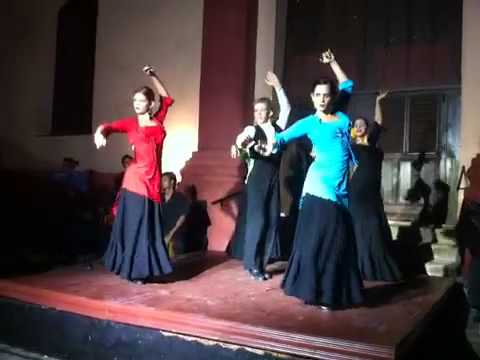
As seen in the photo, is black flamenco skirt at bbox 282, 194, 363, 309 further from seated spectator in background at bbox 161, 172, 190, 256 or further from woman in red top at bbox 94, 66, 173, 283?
seated spectator in background at bbox 161, 172, 190, 256

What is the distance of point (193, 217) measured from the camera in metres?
5.50

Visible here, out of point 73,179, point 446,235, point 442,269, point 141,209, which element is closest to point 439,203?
→ point 446,235

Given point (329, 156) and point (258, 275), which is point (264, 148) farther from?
point (258, 275)

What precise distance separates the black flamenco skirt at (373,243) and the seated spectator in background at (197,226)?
188cm

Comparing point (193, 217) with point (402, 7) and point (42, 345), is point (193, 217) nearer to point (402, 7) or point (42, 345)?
point (42, 345)

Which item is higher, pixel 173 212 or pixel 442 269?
pixel 173 212

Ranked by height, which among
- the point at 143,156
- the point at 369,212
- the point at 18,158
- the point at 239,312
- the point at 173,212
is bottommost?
the point at 239,312

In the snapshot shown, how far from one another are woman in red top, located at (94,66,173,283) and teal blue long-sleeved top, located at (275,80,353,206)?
3.34ft

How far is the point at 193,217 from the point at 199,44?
2951 mm

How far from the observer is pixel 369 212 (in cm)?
415

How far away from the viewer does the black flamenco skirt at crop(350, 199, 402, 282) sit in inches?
158

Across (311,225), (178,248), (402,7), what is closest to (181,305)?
(311,225)

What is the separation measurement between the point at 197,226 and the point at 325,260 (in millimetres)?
2666

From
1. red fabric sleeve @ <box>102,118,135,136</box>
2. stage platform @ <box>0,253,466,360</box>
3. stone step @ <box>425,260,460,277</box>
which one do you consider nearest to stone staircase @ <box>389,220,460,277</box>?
stone step @ <box>425,260,460,277</box>
